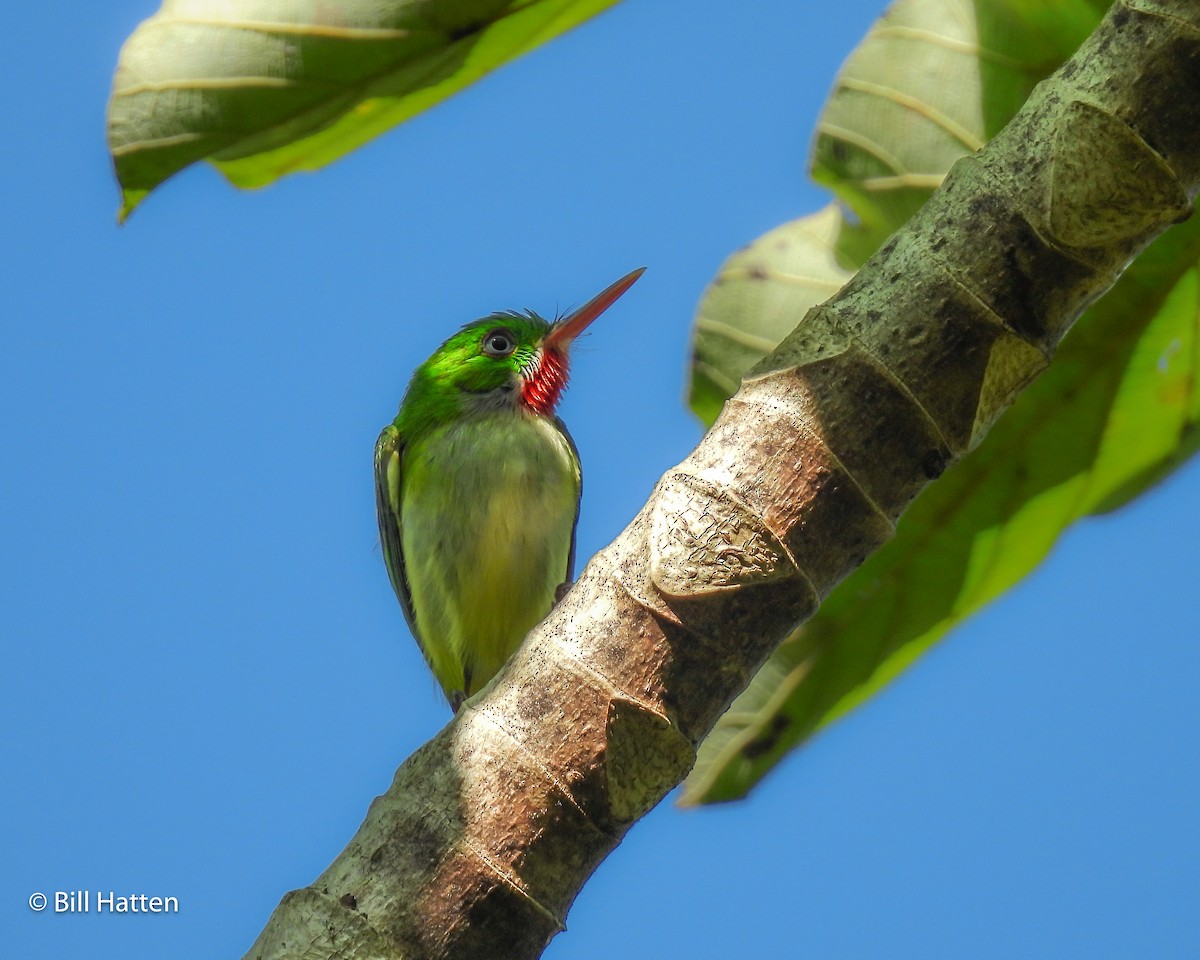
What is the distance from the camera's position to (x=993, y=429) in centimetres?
261

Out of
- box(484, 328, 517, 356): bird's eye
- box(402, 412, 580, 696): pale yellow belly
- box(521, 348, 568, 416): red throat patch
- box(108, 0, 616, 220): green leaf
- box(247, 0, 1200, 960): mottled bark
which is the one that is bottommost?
box(247, 0, 1200, 960): mottled bark

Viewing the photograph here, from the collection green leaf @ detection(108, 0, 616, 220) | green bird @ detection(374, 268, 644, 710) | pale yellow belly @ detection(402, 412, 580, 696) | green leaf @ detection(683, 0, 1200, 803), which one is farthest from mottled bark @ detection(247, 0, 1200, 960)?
pale yellow belly @ detection(402, 412, 580, 696)

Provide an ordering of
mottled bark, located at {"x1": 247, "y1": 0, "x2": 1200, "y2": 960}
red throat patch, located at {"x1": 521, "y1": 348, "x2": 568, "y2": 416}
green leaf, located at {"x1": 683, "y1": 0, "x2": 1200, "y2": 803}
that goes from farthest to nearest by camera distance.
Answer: red throat patch, located at {"x1": 521, "y1": 348, "x2": 568, "y2": 416} < green leaf, located at {"x1": 683, "y1": 0, "x2": 1200, "y2": 803} < mottled bark, located at {"x1": 247, "y1": 0, "x2": 1200, "y2": 960}

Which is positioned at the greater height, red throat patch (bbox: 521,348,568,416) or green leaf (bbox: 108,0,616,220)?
red throat patch (bbox: 521,348,568,416)

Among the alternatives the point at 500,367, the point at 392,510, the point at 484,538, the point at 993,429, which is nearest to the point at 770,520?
the point at 993,429

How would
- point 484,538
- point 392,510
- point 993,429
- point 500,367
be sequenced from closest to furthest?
1. point 993,429
2. point 484,538
3. point 392,510
4. point 500,367

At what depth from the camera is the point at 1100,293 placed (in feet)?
6.52

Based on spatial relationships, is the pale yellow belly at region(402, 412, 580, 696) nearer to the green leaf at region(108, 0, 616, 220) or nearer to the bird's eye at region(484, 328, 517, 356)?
the bird's eye at region(484, 328, 517, 356)

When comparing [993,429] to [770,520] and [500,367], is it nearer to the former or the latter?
[770,520]

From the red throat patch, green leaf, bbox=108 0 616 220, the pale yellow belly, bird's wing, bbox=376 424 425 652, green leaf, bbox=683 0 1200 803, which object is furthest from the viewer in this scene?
the red throat patch

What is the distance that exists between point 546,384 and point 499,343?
26cm

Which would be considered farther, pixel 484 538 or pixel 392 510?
pixel 392 510

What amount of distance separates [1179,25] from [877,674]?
1304 millimetres

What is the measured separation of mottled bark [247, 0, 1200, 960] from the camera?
6.16ft
